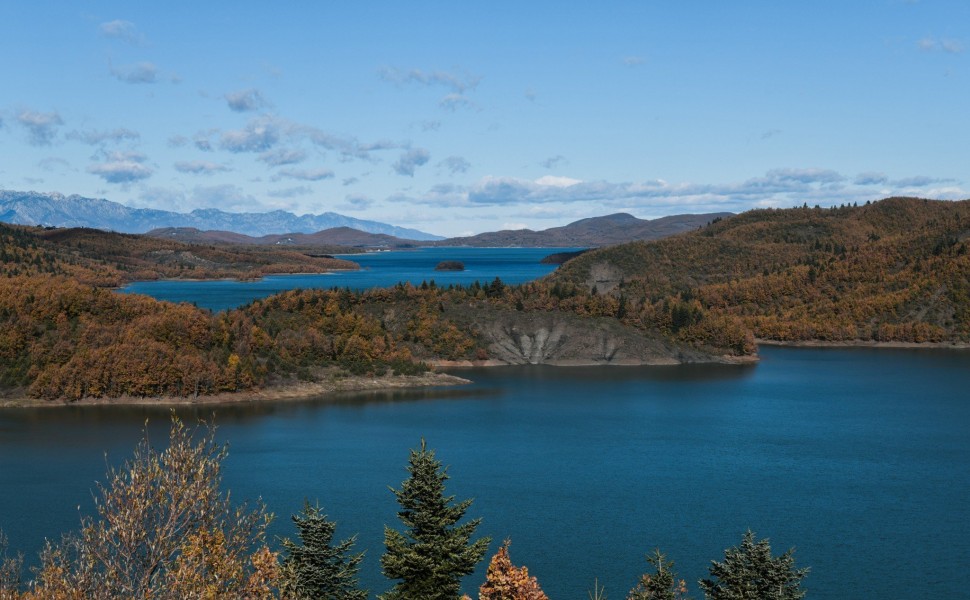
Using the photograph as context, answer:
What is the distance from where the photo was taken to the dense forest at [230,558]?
19094mm

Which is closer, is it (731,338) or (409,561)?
(409,561)

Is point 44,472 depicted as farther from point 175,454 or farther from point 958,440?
point 958,440

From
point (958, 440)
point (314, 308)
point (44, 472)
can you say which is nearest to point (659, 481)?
point (958, 440)

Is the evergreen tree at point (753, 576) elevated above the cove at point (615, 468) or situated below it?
above

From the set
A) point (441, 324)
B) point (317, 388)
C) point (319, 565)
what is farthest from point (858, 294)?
point (319, 565)

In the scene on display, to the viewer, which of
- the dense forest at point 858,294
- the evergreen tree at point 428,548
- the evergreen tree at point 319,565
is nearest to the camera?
the evergreen tree at point 428,548

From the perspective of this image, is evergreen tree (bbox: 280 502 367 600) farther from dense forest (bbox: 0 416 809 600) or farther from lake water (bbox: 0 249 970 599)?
lake water (bbox: 0 249 970 599)

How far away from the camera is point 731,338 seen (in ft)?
425

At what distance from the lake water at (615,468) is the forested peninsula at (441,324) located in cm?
585

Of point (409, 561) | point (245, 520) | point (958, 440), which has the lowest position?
point (958, 440)

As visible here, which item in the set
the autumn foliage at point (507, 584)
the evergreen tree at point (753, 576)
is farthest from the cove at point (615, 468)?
the autumn foliage at point (507, 584)

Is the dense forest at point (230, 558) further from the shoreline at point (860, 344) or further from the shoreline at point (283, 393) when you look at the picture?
the shoreline at point (860, 344)

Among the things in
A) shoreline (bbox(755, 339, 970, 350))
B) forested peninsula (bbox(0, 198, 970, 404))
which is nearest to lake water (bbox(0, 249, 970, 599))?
forested peninsula (bbox(0, 198, 970, 404))

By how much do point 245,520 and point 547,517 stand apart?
30757mm
